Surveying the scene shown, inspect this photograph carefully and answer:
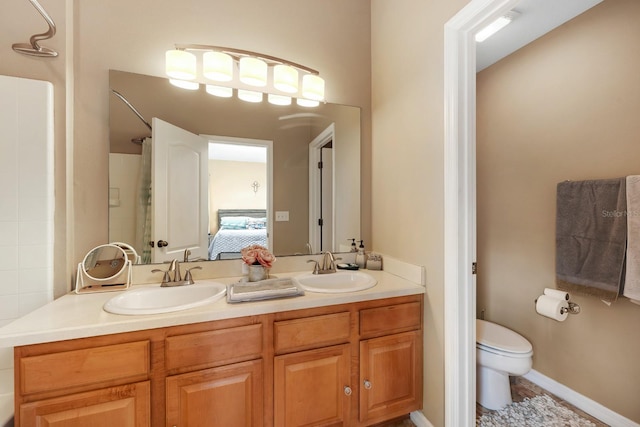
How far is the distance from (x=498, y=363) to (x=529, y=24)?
2.18 m

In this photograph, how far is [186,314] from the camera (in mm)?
1075

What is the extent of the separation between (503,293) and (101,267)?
2.79m

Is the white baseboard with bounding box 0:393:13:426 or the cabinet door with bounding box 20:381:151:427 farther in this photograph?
the white baseboard with bounding box 0:393:13:426

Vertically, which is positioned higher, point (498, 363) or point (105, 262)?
point (105, 262)

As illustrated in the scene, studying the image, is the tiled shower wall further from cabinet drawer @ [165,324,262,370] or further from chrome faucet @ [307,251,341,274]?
chrome faucet @ [307,251,341,274]

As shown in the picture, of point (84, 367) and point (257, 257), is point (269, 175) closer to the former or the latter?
point (257, 257)

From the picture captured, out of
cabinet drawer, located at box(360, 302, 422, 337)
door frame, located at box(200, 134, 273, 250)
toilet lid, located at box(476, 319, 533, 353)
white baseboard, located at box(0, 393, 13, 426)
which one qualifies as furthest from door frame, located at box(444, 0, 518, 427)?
white baseboard, located at box(0, 393, 13, 426)

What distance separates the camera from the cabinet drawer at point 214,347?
3.53ft

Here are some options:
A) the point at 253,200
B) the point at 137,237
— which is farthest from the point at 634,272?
the point at 137,237

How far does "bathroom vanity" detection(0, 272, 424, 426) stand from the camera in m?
0.95

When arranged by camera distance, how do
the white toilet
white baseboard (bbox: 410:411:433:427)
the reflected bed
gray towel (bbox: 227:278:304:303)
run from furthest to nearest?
the reflected bed, the white toilet, white baseboard (bbox: 410:411:433:427), gray towel (bbox: 227:278:304:303)

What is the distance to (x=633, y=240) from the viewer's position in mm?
1426

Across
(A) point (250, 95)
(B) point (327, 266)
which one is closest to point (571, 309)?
(B) point (327, 266)

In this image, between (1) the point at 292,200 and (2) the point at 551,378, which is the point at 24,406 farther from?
(2) the point at 551,378
